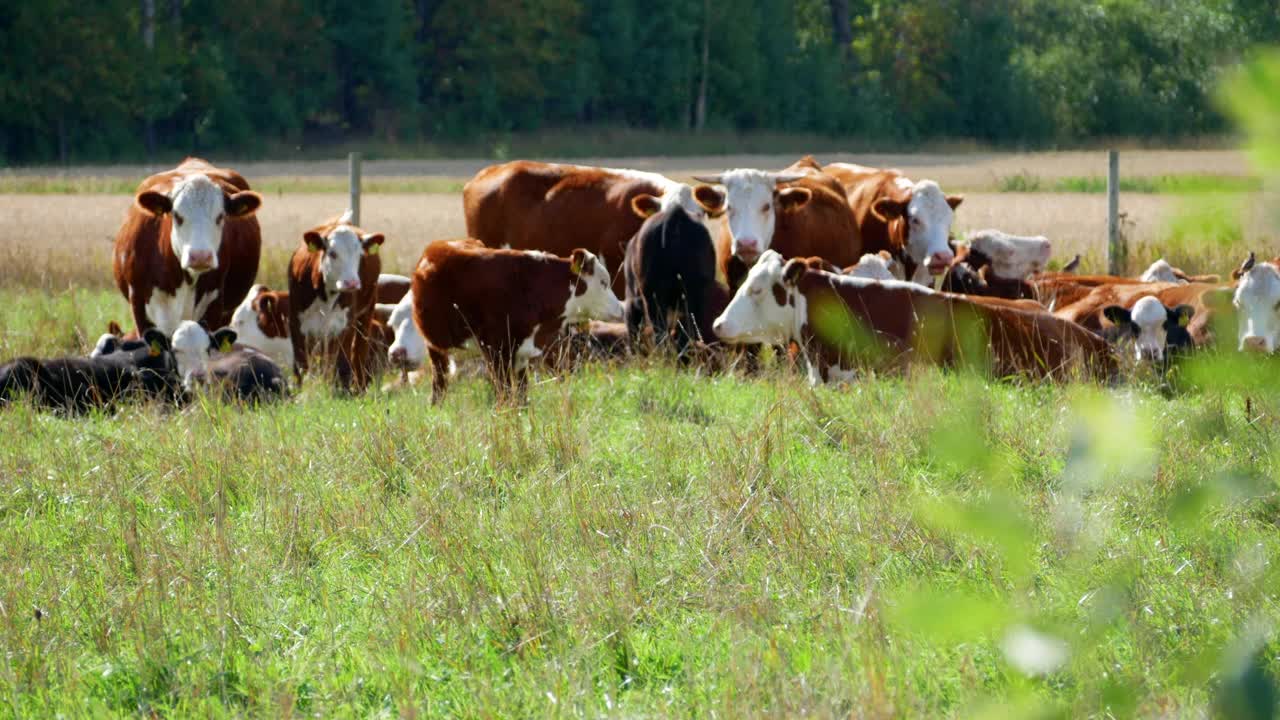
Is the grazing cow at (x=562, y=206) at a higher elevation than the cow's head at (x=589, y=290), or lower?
higher

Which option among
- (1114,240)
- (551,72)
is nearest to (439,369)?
(1114,240)

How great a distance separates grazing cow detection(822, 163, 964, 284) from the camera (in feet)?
35.4

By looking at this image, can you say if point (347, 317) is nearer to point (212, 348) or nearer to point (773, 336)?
point (212, 348)

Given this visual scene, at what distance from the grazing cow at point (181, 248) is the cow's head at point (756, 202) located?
325 cm

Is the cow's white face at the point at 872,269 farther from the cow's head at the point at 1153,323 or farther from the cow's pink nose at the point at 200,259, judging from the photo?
the cow's pink nose at the point at 200,259

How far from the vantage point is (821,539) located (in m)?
4.37

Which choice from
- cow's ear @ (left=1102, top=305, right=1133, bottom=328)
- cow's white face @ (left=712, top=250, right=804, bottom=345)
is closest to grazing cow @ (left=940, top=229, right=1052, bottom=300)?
cow's ear @ (left=1102, top=305, right=1133, bottom=328)

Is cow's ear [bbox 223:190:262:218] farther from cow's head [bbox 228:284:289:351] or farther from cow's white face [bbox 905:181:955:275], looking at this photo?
cow's white face [bbox 905:181:955:275]

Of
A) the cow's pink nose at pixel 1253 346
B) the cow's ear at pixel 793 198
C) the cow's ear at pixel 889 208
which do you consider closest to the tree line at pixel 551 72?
the cow's ear at pixel 889 208

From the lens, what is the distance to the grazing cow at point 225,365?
801 cm

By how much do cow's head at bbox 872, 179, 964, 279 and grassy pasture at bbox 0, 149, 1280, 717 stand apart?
→ 400 cm

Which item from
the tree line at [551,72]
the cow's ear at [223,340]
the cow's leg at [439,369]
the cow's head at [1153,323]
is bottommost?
the cow's leg at [439,369]

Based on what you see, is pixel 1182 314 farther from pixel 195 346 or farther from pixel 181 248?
pixel 181 248

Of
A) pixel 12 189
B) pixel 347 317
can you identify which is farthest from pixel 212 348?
pixel 12 189
